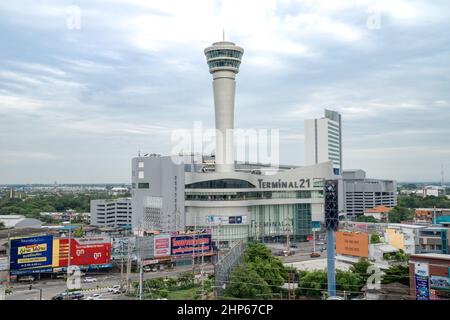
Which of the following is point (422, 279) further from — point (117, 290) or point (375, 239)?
point (117, 290)

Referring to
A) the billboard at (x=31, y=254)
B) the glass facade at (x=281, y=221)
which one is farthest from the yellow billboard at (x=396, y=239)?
the billboard at (x=31, y=254)

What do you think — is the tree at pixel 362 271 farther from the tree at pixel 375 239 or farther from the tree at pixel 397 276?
the tree at pixel 375 239

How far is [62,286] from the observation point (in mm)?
15133

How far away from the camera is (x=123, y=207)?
4044 cm

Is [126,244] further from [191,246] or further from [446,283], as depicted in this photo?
[446,283]

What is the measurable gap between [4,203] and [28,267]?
33.0 metres

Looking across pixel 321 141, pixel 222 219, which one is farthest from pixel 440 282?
pixel 321 141

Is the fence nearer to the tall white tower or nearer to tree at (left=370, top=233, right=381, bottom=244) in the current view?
tree at (left=370, top=233, right=381, bottom=244)

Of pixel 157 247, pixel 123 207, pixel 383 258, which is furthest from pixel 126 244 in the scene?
pixel 123 207

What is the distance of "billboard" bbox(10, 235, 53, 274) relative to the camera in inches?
613

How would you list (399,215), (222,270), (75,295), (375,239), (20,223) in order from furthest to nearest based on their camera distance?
1. (399,215)
2. (20,223)
3. (375,239)
4. (75,295)
5. (222,270)

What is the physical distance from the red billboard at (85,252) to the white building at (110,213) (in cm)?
2209

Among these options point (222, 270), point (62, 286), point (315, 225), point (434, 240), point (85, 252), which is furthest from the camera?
point (315, 225)

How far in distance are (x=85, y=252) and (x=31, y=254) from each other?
208 centimetres
